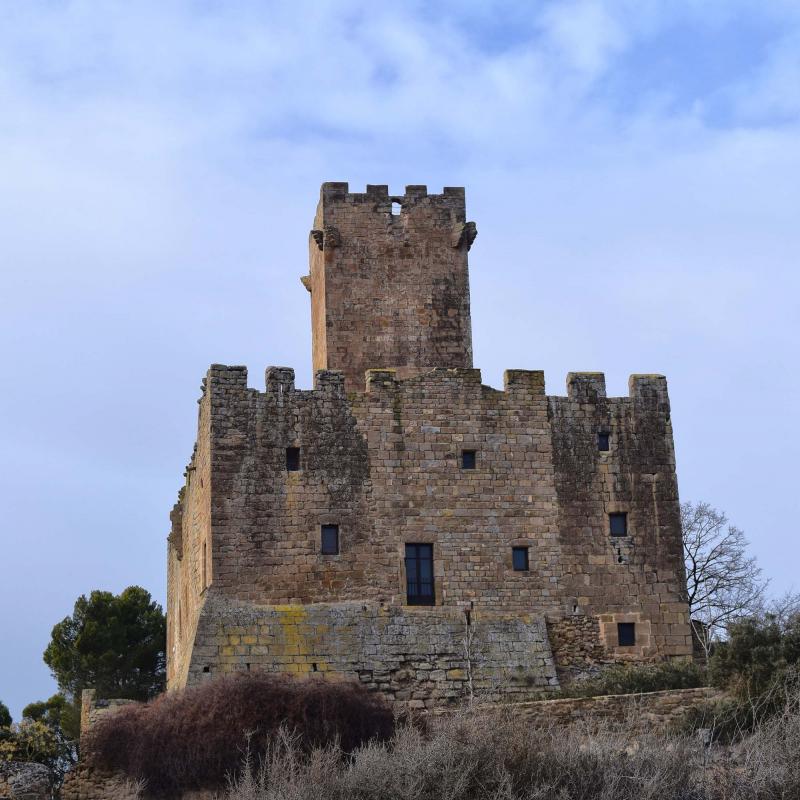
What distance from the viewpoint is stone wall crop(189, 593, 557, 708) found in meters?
26.4

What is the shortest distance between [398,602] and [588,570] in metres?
3.52

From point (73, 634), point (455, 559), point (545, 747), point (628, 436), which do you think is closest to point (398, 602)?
point (455, 559)

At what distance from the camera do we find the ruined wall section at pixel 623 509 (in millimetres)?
28047

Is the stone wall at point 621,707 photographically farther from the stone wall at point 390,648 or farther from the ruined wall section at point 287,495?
the ruined wall section at point 287,495

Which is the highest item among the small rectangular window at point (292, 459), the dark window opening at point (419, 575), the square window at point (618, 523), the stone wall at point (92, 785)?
the small rectangular window at point (292, 459)

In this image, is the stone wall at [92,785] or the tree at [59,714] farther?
the tree at [59,714]

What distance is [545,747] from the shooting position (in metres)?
20.4

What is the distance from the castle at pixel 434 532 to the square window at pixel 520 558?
0.05m

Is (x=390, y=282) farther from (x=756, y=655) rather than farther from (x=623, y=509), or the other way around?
(x=756, y=655)

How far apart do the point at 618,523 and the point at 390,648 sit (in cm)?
488

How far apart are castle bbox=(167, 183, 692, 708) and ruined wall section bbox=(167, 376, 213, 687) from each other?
0.44 feet

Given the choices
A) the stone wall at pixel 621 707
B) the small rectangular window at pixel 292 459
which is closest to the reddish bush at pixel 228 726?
the stone wall at pixel 621 707

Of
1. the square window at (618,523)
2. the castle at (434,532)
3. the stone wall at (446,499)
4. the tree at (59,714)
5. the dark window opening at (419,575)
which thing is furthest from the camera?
the tree at (59,714)

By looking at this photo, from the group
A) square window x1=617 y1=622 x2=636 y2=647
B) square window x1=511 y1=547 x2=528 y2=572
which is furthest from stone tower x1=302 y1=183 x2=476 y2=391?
square window x1=617 y1=622 x2=636 y2=647
